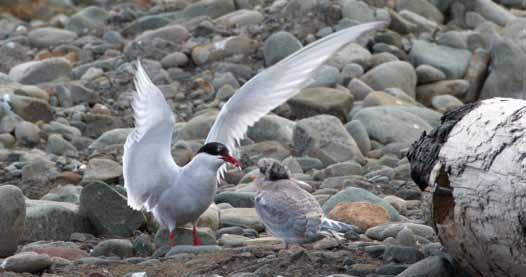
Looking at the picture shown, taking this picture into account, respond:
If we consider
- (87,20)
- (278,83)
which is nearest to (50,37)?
(87,20)

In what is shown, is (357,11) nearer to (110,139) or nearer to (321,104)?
(321,104)

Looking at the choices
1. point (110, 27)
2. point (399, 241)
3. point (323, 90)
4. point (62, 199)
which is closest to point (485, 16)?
point (323, 90)

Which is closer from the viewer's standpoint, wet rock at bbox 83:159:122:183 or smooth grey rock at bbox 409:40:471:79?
wet rock at bbox 83:159:122:183

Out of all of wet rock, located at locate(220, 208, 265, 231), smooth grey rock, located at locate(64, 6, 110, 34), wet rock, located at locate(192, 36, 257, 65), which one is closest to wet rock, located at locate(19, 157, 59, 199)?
wet rock, located at locate(220, 208, 265, 231)

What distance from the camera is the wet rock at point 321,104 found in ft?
35.1

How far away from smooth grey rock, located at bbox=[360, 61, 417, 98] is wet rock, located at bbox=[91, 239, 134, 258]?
5.68 meters

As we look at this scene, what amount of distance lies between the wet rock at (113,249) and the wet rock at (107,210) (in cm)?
63

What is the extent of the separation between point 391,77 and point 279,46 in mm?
1277

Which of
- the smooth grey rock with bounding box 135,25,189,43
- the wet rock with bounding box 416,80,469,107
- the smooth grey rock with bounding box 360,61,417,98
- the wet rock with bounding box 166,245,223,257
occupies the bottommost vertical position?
the wet rock with bounding box 416,80,469,107

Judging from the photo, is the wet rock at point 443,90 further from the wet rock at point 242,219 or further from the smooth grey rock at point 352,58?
the wet rock at point 242,219

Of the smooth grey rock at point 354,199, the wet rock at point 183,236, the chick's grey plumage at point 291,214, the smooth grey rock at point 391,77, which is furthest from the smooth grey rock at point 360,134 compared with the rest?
the chick's grey plumage at point 291,214

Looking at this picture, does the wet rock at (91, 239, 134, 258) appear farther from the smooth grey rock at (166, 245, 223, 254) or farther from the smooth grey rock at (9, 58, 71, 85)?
the smooth grey rock at (9, 58, 71, 85)

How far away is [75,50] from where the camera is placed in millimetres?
13789

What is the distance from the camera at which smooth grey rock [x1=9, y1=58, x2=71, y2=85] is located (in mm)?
12516
